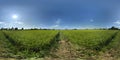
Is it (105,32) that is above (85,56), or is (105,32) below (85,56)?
above

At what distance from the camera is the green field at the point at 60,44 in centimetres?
3026

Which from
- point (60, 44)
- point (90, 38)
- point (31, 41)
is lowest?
point (60, 44)

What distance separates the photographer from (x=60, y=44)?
3250 centimetres

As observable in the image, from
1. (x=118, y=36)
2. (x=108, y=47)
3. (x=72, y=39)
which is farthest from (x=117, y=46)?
(x=72, y=39)

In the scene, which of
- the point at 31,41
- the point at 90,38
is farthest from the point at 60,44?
the point at 90,38

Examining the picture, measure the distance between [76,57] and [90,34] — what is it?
8360 mm

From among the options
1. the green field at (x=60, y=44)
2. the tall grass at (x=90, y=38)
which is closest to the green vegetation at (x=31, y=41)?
the green field at (x=60, y=44)

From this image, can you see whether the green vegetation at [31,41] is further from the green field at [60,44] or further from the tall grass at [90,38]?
the tall grass at [90,38]

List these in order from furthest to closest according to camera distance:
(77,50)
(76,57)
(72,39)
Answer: (72,39)
(77,50)
(76,57)

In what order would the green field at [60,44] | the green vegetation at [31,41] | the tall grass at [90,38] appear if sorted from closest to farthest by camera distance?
the green field at [60,44] → the green vegetation at [31,41] → the tall grass at [90,38]

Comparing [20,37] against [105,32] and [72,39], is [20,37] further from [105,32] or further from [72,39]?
[105,32]

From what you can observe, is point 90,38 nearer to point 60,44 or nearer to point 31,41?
point 60,44

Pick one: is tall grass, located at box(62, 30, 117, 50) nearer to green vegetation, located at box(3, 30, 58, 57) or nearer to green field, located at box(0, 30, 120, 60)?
green field, located at box(0, 30, 120, 60)

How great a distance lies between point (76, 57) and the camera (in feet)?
96.9
